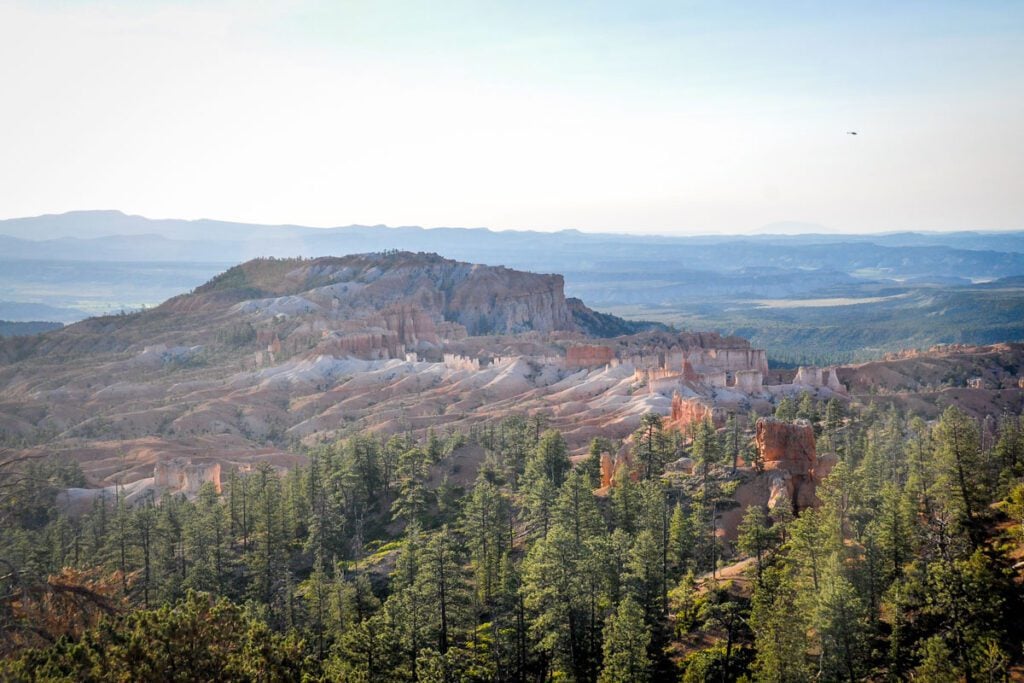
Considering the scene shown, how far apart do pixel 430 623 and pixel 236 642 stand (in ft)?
28.1

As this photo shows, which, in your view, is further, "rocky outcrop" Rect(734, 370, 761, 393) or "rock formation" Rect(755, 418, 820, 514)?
"rocky outcrop" Rect(734, 370, 761, 393)

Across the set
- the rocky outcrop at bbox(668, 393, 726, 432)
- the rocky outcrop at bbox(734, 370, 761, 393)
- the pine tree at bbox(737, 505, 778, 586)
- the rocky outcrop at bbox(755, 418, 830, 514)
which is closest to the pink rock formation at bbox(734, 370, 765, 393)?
the rocky outcrop at bbox(734, 370, 761, 393)

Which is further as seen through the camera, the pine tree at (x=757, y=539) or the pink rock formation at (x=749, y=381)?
the pink rock formation at (x=749, y=381)

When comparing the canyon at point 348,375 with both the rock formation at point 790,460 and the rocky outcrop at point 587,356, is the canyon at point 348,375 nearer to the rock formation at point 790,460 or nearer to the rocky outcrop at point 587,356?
the rocky outcrop at point 587,356

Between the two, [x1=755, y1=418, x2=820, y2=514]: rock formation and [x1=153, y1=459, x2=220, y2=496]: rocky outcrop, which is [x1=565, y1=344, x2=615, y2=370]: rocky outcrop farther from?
[x1=755, y1=418, x2=820, y2=514]: rock formation

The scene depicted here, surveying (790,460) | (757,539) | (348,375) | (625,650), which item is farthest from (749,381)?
(625,650)

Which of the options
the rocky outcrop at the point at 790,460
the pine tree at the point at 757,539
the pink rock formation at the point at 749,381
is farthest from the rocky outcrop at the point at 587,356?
the pine tree at the point at 757,539

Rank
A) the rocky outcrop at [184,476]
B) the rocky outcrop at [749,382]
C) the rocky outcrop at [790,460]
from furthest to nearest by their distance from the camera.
Result: the rocky outcrop at [749,382] < the rocky outcrop at [184,476] < the rocky outcrop at [790,460]

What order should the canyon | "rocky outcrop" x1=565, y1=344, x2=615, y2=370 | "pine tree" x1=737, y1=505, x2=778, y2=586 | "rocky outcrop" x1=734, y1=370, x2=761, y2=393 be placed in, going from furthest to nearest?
"rocky outcrop" x1=565, y1=344, x2=615, y2=370, "rocky outcrop" x1=734, y1=370, x2=761, y2=393, the canyon, "pine tree" x1=737, y1=505, x2=778, y2=586

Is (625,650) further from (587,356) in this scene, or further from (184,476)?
(587,356)

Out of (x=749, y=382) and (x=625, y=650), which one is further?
(x=749, y=382)

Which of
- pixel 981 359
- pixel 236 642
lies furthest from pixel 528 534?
pixel 981 359

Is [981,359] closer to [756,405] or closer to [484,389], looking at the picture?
[756,405]

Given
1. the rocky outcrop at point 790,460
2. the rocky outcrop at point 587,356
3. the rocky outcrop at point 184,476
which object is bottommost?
the rocky outcrop at point 184,476
